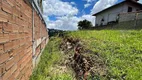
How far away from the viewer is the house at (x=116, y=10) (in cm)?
2153

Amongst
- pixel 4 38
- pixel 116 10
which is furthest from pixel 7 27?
pixel 116 10

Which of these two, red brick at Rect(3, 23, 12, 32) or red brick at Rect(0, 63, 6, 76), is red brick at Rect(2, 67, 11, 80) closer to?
red brick at Rect(0, 63, 6, 76)

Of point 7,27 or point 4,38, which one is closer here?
point 4,38

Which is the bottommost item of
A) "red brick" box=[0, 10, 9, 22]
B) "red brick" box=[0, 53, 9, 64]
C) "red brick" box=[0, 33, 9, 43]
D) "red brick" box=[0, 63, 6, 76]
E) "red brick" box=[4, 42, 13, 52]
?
"red brick" box=[0, 63, 6, 76]

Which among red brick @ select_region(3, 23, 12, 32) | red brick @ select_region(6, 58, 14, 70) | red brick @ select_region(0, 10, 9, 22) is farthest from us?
red brick @ select_region(6, 58, 14, 70)

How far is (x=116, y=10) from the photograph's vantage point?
76.2 ft

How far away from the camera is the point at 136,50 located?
17.0 feet

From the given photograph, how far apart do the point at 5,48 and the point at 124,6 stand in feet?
70.3

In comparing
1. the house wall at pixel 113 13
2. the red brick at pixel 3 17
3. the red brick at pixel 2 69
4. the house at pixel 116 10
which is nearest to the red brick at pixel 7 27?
the red brick at pixel 3 17

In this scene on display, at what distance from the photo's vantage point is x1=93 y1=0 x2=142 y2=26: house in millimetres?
21531

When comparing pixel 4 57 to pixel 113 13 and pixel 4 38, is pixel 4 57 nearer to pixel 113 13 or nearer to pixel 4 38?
pixel 4 38

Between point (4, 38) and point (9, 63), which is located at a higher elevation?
point (4, 38)

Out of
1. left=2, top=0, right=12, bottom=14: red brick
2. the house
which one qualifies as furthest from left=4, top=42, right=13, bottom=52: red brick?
the house

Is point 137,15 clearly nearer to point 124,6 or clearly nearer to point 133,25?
point 133,25
